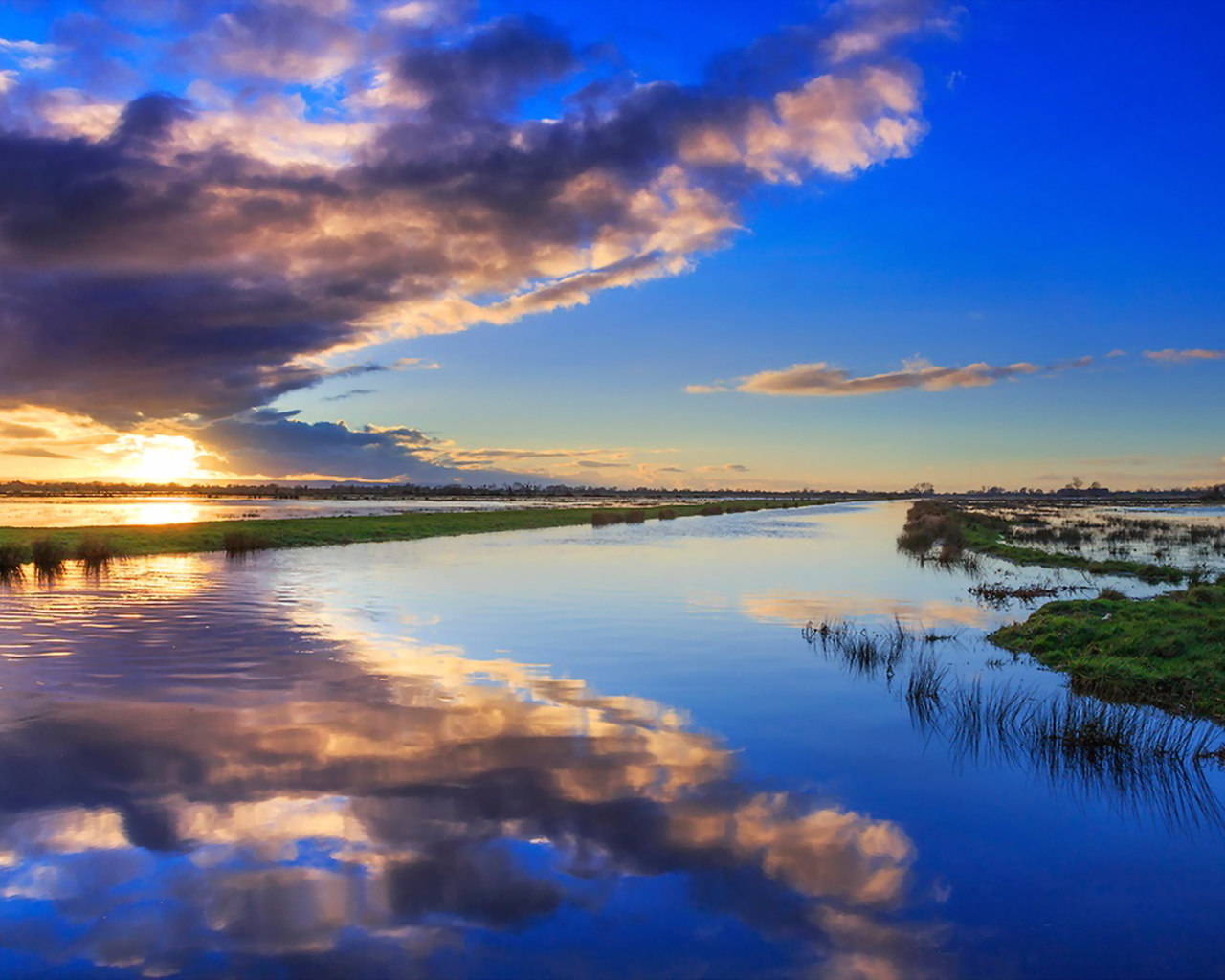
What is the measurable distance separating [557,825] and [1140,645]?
15229 millimetres

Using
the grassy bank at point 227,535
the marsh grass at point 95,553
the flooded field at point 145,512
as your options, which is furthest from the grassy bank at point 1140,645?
the flooded field at point 145,512

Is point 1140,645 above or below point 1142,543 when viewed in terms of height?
above

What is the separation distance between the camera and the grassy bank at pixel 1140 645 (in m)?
15.9

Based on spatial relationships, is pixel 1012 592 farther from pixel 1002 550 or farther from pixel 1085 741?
pixel 1002 550

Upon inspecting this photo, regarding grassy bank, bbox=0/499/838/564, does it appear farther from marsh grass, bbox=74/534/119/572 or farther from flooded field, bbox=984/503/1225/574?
flooded field, bbox=984/503/1225/574

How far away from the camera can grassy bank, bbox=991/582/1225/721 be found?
52.2 feet

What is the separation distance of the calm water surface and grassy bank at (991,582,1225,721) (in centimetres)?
114

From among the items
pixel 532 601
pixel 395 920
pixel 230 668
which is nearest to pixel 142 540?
pixel 532 601

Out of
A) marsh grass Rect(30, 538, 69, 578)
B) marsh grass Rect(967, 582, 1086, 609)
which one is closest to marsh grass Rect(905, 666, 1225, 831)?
marsh grass Rect(967, 582, 1086, 609)

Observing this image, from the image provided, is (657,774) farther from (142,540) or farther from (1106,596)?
(142,540)

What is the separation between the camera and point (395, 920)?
7578 mm

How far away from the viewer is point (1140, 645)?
18.3 meters

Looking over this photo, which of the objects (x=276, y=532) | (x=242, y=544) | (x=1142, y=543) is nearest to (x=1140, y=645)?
(x=1142, y=543)

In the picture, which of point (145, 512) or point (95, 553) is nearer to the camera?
point (95, 553)
